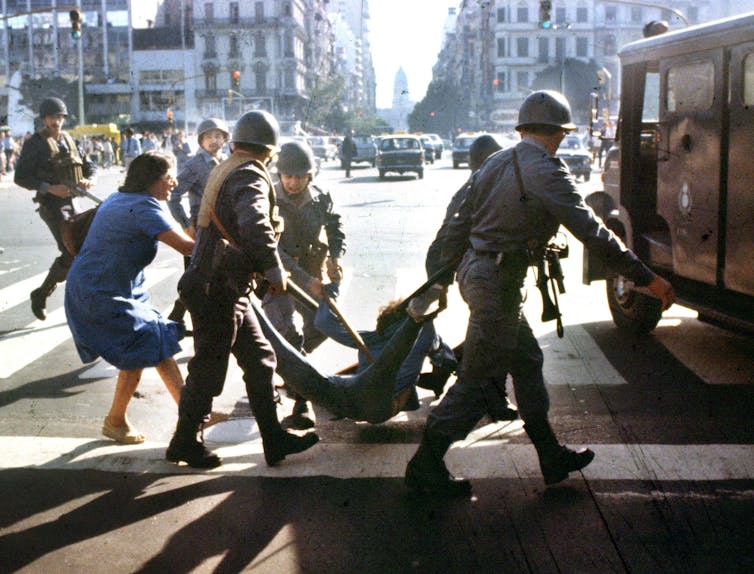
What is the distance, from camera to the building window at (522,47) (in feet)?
314

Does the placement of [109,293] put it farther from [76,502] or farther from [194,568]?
[194,568]

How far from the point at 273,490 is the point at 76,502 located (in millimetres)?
904

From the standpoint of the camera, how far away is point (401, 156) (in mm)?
35812

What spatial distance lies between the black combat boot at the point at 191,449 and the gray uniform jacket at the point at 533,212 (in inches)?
67.1

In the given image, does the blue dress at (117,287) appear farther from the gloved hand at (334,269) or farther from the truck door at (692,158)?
the truck door at (692,158)

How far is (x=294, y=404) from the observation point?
5.91 meters

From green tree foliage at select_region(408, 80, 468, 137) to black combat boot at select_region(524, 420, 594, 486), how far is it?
96.0 metres

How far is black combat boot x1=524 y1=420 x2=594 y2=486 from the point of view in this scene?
4.51 m

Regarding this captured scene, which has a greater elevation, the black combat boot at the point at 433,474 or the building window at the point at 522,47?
the building window at the point at 522,47

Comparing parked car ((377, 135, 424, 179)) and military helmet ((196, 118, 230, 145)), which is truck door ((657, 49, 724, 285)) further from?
parked car ((377, 135, 424, 179))

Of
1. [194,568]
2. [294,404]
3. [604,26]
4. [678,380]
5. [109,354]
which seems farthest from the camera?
[604,26]


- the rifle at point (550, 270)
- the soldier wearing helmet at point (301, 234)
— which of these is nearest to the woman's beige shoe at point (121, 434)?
the soldier wearing helmet at point (301, 234)

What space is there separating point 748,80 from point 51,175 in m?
5.98

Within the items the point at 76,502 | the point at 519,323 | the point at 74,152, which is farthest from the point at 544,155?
the point at 74,152
